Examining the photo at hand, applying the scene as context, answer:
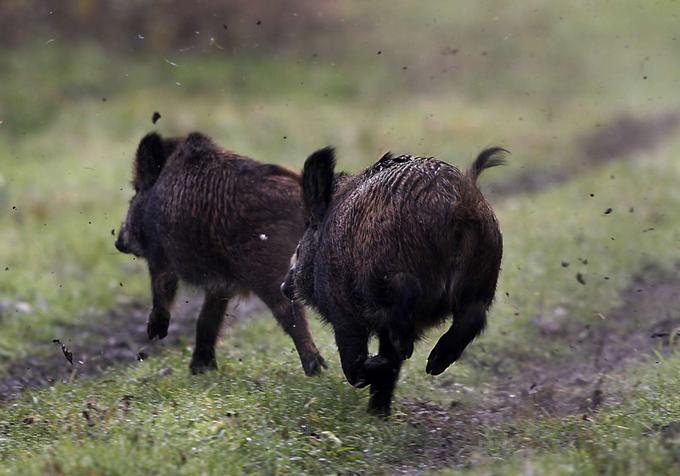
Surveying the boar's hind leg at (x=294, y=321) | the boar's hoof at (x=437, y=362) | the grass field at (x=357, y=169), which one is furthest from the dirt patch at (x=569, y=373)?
the boar's hind leg at (x=294, y=321)

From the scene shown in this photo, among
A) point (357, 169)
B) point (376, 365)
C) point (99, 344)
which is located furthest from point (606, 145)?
point (376, 365)

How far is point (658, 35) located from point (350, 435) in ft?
78.2

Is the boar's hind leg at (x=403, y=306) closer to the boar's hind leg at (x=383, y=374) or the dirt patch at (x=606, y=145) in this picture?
the boar's hind leg at (x=383, y=374)

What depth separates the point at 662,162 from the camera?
16.8m

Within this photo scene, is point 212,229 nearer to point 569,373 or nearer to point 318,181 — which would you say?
point 318,181

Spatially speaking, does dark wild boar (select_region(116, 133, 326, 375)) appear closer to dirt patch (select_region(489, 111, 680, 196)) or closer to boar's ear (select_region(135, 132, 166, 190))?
boar's ear (select_region(135, 132, 166, 190))

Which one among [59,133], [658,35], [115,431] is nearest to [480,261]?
[115,431]

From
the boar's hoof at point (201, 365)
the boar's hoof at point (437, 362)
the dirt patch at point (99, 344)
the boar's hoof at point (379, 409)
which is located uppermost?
the boar's hoof at point (437, 362)

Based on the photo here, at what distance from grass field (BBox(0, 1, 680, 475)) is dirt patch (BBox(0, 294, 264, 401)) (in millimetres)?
56

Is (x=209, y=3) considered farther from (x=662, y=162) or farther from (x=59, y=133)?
(x=662, y=162)

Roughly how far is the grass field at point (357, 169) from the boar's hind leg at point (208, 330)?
0.16m

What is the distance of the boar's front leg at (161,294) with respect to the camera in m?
8.41

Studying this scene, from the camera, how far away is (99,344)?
32.5 feet

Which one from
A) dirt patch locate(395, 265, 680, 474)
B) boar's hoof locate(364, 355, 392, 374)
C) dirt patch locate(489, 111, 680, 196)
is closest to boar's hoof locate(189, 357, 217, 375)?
dirt patch locate(395, 265, 680, 474)
